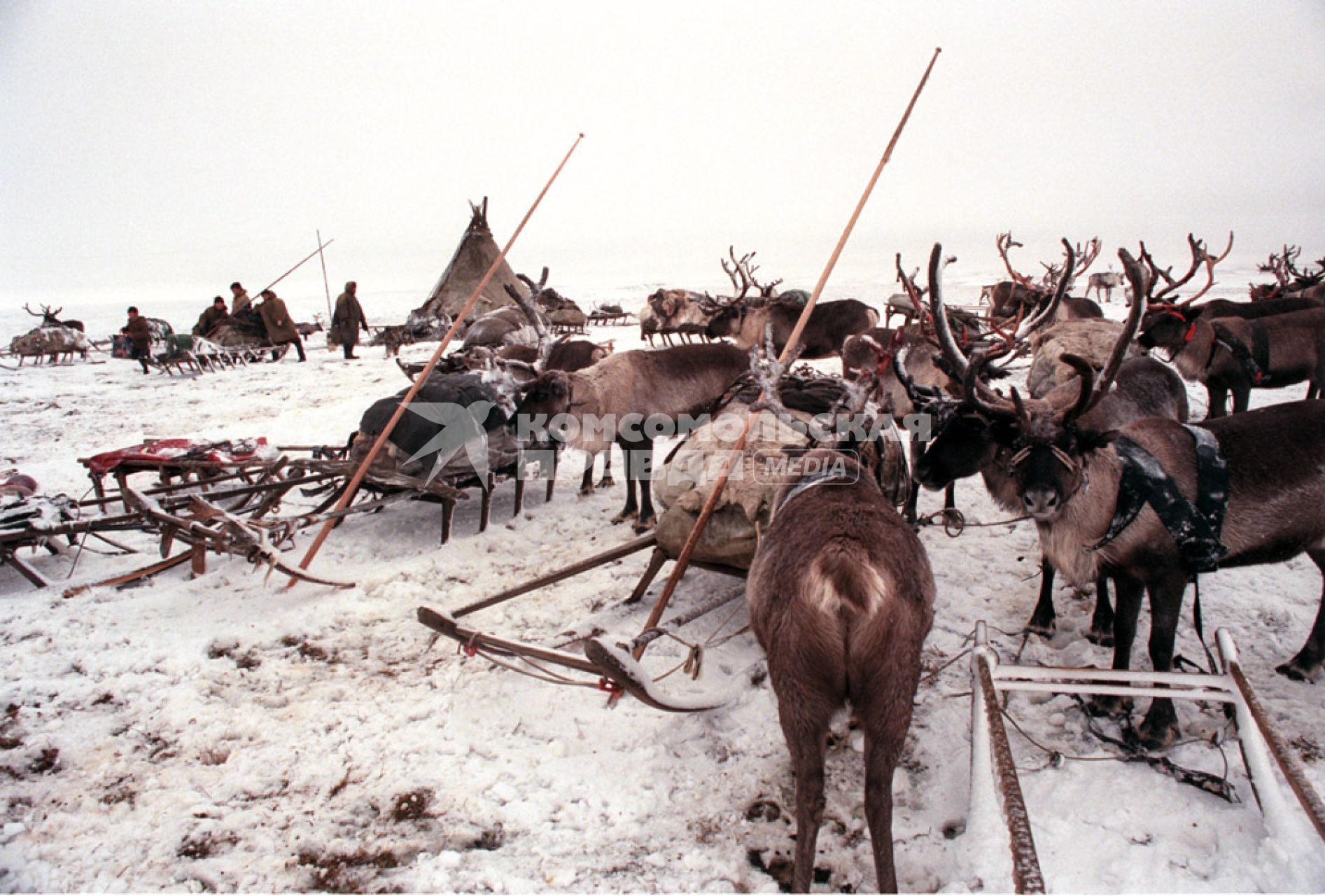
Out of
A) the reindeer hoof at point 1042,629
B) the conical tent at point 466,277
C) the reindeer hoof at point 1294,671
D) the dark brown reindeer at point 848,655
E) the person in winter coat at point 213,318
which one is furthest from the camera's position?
the conical tent at point 466,277

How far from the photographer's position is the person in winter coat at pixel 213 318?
1633cm

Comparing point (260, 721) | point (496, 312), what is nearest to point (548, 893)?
point (260, 721)

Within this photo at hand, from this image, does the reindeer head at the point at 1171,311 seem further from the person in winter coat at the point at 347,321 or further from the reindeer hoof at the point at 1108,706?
the person in winter coat at the point at 347,321

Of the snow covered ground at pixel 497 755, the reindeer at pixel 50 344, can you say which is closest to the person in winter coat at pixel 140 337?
the reindeer at pixel 50 344

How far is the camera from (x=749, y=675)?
3.49 m

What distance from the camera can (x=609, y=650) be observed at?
2.54m

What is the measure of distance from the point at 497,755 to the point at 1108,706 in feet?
10.1

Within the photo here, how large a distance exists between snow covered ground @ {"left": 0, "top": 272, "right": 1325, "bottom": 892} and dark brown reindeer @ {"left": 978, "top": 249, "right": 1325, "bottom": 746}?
0.72 m

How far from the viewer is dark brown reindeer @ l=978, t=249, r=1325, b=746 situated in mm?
2701

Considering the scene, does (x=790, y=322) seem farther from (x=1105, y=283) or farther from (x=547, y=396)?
(x=1105, y=283)

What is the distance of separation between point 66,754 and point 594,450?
4.23 meters

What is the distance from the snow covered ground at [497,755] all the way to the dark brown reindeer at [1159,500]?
2.38ft

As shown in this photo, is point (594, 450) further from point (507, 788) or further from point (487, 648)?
point (507, 788)

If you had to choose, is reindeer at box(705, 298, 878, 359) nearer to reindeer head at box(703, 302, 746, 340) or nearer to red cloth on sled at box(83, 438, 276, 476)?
reindeer head at box(703, 302, 746, 340)
